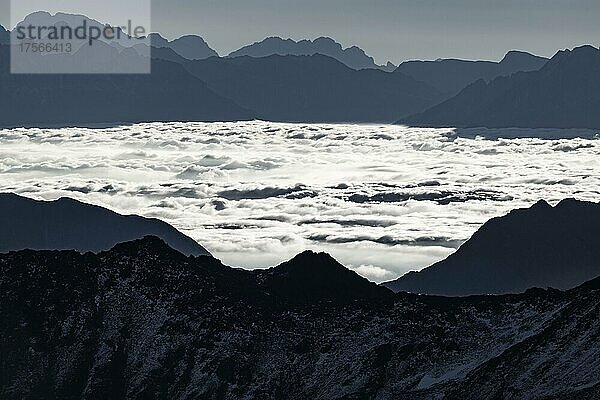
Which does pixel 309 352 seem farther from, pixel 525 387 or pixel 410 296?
pixel 525 387

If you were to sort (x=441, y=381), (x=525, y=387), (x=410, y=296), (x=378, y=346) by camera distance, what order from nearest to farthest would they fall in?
(x=525, y=387) → (x=441, y=381) → (x=378, y=346) → (x=410, y=296)

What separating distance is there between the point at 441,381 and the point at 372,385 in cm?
1189

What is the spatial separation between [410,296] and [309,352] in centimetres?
2320

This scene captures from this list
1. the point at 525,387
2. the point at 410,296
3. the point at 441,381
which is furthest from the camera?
the point at 410,296

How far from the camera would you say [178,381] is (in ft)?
614

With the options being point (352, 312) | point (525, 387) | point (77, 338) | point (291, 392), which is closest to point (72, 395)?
point (77, 338)

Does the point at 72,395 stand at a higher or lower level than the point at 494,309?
lower

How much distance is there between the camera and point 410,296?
19850 cm

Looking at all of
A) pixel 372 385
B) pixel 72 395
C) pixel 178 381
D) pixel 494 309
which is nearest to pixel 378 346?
pixel 372 385

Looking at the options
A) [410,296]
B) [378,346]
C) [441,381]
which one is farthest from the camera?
[410,296]

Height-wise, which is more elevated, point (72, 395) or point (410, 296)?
point (410, 296)

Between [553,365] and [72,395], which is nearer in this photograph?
[553,365]

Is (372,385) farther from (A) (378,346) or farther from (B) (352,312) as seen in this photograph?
(B) (352,312)

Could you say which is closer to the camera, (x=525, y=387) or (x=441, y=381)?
(x=525, y=387)
